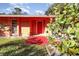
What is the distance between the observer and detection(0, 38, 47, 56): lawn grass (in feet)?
11.9

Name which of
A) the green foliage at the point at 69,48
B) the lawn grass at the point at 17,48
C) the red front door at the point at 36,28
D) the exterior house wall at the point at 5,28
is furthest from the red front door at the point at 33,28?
the green foliage at the point at 69,48

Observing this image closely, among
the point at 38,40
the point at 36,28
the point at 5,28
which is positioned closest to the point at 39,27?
the point at 36,28

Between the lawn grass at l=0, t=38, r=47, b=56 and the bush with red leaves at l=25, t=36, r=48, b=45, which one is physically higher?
the bush with red leaves at l=25, t=36, r=48, b=45

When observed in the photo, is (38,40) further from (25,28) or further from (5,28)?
(5,28)

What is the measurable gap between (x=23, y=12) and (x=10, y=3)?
20 cm

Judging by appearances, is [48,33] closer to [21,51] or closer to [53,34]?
[53,34]

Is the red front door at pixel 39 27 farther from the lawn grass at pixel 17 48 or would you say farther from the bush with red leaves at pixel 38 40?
the lawn grass at pixel 17 48

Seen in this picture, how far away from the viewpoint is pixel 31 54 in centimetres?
363

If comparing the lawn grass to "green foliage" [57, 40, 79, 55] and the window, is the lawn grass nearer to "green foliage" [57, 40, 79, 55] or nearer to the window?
the window

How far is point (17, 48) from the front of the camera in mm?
3664

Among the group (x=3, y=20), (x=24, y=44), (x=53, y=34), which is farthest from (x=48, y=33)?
(x=3, y=20)

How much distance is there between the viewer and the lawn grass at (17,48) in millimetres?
3633

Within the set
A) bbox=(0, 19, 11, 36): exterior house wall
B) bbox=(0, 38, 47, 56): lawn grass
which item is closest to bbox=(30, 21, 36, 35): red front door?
bbox=(0, 38, 47, 56): lawn grass

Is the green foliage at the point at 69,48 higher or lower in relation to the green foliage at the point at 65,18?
lower
